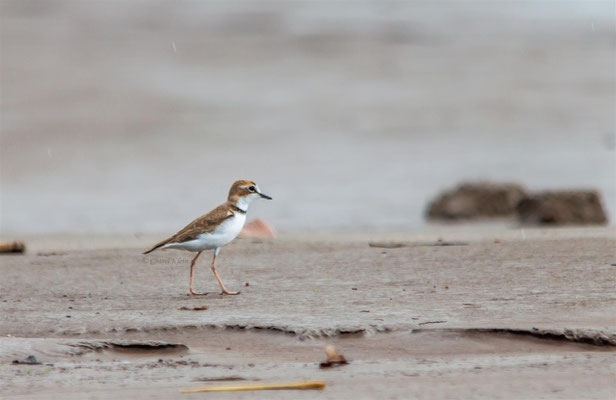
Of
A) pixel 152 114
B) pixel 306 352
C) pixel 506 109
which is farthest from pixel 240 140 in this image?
pixel 306 352

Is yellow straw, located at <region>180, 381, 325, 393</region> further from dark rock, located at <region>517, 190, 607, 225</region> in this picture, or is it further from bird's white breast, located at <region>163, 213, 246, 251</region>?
dark rock, located at <region>517, 190, 607, 225</region>

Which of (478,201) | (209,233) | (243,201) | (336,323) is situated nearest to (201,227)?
(209,233)

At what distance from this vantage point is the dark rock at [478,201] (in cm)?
1225

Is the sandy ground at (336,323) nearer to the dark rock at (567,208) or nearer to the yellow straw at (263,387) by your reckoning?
the yellow straw at (263,387)

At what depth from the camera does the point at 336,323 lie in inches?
199

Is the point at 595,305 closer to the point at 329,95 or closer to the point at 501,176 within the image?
the point at 501,176

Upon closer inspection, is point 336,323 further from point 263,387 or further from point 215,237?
point 215,237

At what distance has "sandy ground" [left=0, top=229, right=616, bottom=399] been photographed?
4125mm

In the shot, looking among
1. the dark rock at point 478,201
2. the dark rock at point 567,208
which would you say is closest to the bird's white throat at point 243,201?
the dark rock at point 567,208

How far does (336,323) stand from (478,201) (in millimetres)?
7626

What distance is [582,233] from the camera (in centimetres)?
851

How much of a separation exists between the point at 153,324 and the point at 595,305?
7.32ft

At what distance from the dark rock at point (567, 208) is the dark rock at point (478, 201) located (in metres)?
1.31

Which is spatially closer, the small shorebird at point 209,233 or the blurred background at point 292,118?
the small shorebird at point 209,233
